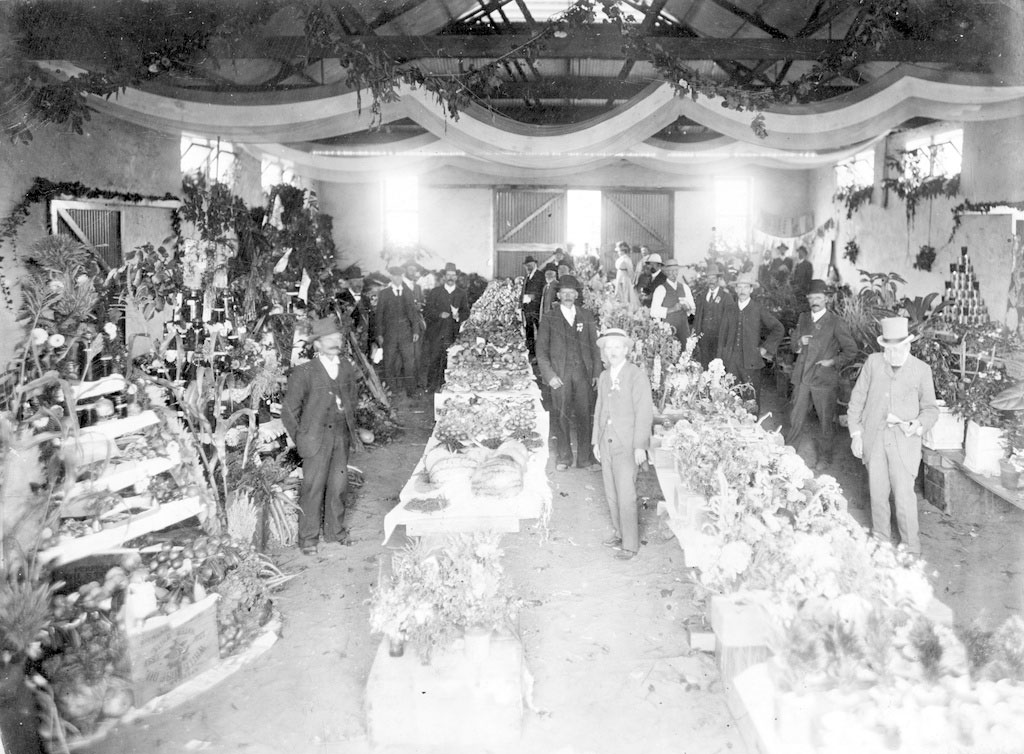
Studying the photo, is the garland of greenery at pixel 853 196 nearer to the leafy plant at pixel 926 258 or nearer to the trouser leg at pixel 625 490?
the leafy plant at pixel 926 258

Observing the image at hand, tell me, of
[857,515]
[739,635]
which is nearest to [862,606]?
[739,635]

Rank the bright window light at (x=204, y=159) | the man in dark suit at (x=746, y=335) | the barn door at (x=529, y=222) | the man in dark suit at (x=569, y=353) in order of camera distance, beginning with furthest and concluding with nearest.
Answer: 1. the barn door at (x=529, y=222)
2. the bright window light at (x=204, y=159)
3. the man in dark suit at (x=746, y=335)
4. the man in dark suit at (x=569, y=353)

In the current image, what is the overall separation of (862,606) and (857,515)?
361cm

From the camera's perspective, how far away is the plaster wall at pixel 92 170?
20.6ft

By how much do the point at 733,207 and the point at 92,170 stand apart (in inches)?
528

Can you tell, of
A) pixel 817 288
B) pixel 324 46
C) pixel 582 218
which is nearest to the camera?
pixel 324 46

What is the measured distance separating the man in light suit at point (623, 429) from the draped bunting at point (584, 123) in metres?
2.52

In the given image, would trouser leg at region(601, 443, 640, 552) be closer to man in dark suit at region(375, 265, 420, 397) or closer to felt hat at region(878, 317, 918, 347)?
felt hat at region(878, 317, 918, 347)

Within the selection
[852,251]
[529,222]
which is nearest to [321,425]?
[852,251]

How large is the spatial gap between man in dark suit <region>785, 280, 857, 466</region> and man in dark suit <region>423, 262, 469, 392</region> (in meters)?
4.94

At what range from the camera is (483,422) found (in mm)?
6184

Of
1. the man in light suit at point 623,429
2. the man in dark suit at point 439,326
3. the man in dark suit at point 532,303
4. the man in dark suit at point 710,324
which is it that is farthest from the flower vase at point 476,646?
the man in dark suit at point 532,303

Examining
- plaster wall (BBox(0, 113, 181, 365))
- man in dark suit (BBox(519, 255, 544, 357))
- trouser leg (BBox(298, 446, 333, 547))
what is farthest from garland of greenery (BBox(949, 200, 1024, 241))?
plaster wall (BBox(0, 113, 181, 365))

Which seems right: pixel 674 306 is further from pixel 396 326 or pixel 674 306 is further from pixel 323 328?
pixel 323 328
